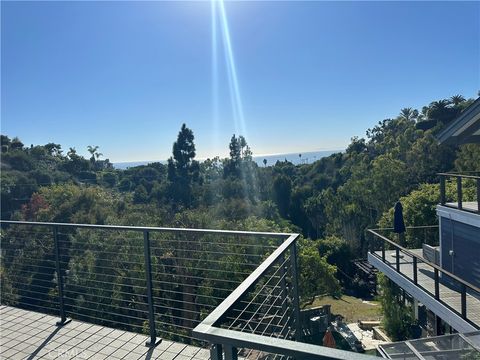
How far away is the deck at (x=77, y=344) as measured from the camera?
297 cm

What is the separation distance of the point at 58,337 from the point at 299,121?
1702 inches

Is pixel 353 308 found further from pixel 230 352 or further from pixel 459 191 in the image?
pixel 230 352

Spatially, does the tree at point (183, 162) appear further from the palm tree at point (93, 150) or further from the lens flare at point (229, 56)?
the palm tree at point (93, 150)

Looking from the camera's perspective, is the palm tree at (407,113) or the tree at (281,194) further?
the palm tree at (407,113)

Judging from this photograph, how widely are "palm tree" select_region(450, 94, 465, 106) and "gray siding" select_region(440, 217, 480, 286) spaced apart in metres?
29.0

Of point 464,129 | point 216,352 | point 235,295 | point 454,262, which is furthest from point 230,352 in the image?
point 454,262

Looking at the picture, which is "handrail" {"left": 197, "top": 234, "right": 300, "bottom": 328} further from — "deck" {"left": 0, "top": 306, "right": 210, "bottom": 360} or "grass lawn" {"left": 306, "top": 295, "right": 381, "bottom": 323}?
"grass lawn" {"left": 306, "top": 295, "right": 381, "bottom": 323}

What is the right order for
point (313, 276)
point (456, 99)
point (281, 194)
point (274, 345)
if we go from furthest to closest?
1. point (281, 194)
2. point (456, 99)
3. point (313, 276)
4. point (274, 345)

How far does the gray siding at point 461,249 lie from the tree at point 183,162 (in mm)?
28455

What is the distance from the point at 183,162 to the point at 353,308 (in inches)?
864

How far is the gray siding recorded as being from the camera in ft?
22.3

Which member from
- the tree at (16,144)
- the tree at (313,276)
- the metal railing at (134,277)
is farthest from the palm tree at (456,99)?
the tree at (16,144)

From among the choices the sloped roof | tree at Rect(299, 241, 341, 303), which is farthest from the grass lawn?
the sloped roof

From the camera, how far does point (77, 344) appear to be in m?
3.20
